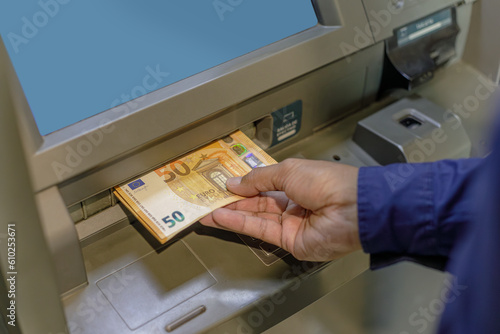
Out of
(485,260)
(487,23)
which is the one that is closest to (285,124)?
(487,23)

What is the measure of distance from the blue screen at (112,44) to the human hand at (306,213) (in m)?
0.32

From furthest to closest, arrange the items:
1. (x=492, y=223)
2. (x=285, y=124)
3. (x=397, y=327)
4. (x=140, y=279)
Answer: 1. (x=397, y=327)
2. (x=285, y=124)
3. (x=140, y=279)
4. (x=492, y=223)

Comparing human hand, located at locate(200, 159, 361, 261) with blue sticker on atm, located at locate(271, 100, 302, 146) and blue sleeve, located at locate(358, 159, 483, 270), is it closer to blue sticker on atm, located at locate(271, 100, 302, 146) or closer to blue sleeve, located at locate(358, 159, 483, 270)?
blue sleeve, located at locate(358, 159, 483, 270)

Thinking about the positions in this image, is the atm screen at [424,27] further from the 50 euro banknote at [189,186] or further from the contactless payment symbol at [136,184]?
the contactless payment symbol at [136,184]

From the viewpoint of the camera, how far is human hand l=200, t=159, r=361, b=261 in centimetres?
136

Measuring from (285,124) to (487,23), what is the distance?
83 centimetres

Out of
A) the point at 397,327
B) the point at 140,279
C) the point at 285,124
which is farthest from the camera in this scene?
the point at 397,327

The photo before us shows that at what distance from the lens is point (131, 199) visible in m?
1.37

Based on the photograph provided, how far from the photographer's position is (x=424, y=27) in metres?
1.77

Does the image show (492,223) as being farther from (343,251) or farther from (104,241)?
(104,241)

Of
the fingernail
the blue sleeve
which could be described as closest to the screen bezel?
the fingernail

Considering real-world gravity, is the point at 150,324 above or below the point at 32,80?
below

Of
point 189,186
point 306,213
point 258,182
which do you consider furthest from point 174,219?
point 306,213

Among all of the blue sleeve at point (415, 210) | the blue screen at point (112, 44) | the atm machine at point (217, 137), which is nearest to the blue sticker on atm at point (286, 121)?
the atm machine at point (217, 137)
